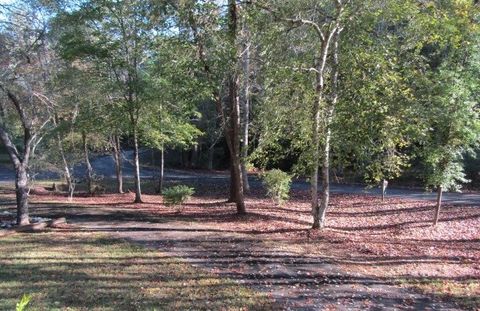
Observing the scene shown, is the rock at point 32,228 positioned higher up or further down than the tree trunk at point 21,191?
further down

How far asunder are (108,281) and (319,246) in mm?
5118

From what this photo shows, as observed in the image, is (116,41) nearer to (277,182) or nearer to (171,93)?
(171,93)

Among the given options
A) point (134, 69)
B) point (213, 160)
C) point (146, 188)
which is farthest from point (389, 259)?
point (213, 160)

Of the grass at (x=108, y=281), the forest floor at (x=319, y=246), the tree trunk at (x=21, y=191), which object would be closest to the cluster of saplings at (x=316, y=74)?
the tree trunk at (x=21, y=191)

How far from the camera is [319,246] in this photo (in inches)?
444

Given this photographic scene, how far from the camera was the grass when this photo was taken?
23.7 feet

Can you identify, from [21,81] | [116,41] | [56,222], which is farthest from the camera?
[116,41]


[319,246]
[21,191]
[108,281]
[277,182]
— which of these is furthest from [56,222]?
[319,246]

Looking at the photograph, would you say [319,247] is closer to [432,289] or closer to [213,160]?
[432,289]

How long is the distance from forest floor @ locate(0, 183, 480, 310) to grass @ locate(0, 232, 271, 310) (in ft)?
0.76

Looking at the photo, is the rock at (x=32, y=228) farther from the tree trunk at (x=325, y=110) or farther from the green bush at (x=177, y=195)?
the tree trunk at (x=325, y=110)

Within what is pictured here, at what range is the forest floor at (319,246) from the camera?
25.8 ft

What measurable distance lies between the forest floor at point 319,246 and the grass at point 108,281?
0.23m

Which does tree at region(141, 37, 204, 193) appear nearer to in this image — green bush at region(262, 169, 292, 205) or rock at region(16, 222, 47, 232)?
green bush at region(262, 169, 292, 205)
